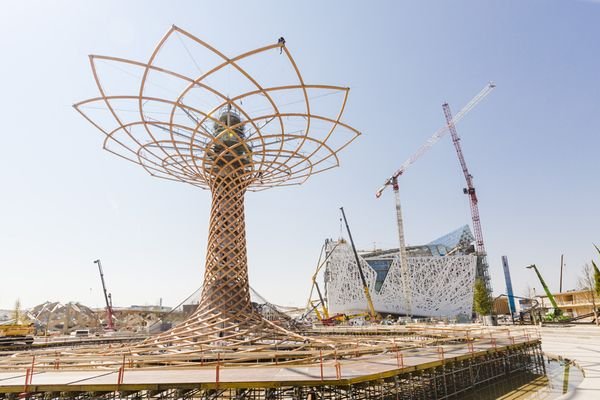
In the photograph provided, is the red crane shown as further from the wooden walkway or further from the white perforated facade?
the wooden walkway

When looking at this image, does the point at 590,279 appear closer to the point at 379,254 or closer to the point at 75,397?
the point at 379,254

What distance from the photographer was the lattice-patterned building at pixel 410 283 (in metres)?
59.2

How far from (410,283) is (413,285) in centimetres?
63

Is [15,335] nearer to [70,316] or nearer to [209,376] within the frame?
[70,316]

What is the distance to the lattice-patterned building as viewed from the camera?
59.2 m

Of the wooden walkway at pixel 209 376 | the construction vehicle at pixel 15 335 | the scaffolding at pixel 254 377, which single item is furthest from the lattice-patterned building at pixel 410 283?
the construction vehicle at pixel 15 335

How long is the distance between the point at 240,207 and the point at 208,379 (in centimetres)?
1039

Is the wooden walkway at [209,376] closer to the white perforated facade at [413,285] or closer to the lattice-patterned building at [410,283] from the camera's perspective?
the lattice-patterned building at [410,283]

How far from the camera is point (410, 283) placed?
211 feet

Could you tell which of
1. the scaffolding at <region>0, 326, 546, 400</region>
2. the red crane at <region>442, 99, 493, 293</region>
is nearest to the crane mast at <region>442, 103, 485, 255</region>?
the red crane at <region>442, 99, 493, 293</region>

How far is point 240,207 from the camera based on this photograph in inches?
723

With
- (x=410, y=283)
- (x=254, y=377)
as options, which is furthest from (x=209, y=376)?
(x=410, y=283)

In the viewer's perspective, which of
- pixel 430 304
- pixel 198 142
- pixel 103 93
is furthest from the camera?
pixel 430 304

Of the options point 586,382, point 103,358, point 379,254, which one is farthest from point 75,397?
point 379,254
